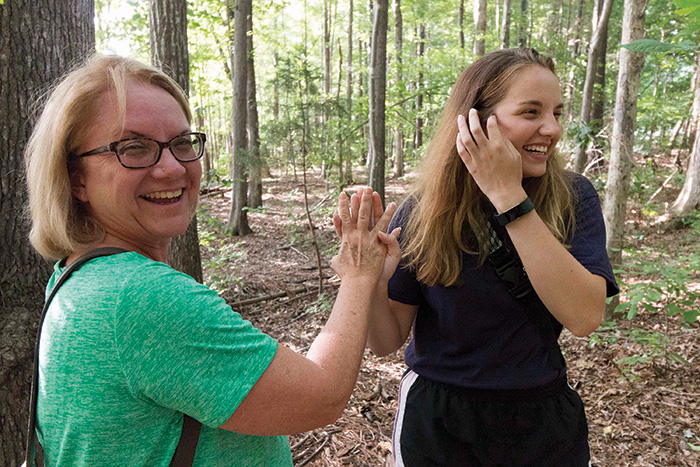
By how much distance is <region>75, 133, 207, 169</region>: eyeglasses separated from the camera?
1.12 m

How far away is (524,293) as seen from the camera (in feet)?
4.95

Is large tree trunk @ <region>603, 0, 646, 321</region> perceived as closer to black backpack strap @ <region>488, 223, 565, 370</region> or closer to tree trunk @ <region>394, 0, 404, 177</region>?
black backpack strap @ <region>488, 223, 565, 370</region>

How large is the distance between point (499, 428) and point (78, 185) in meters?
1.56

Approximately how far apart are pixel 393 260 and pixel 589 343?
12.3 ft

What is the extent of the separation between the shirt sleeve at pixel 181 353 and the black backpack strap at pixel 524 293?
3.15 ft

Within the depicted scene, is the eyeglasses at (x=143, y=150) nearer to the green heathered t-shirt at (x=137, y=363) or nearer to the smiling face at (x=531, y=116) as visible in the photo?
the green heathered t-shirt at (x=137, y=363)

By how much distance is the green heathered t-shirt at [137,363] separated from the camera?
877 millimetres

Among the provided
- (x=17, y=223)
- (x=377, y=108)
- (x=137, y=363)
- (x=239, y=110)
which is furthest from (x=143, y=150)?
(x=239, y=110)

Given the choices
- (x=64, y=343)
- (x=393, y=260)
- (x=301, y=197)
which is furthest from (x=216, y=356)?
(x=301, y=197)

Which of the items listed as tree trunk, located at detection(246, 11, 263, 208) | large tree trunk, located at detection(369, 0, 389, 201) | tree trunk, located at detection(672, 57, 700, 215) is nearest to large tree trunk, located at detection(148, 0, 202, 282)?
large tree trunk, located at detection(369, 0, 389, 201)

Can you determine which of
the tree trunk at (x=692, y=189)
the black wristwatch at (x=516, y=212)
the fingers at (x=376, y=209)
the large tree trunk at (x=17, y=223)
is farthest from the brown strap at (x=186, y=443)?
the tree trunk at (x=692, y=189)

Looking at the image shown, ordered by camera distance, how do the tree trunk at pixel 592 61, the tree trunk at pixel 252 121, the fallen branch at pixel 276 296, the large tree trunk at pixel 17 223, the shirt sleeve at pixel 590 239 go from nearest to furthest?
the shirt sleeve at pixel 590 239 → the large tree trunk at pixel 17 223 → the fallen branch at pixel 276 296 → the tree trunk at pixel 592 61 → the tree trunk at pixel 252 121

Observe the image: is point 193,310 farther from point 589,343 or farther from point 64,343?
point 589,343

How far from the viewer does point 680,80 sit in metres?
24.1
